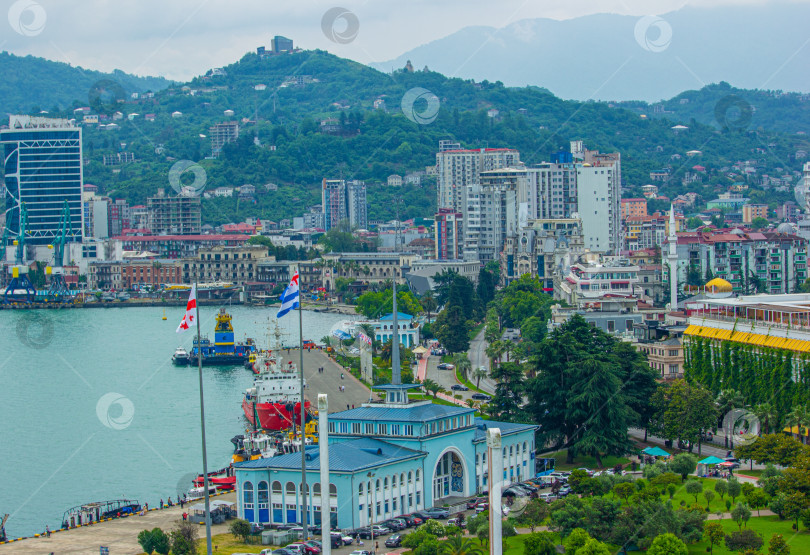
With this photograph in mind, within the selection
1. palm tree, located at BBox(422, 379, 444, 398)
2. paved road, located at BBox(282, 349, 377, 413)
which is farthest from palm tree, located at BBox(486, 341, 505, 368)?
palm tree, located at BBox(422, 379, 444, 398)

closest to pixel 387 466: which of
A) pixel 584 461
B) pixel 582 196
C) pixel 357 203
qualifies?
pixel 584 461

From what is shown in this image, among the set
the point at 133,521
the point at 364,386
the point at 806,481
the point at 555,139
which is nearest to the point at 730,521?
the point at 806,481

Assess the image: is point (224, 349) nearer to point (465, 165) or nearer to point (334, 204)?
point (465, 165)

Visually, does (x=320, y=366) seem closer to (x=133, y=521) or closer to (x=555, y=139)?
(x=133, y=521)

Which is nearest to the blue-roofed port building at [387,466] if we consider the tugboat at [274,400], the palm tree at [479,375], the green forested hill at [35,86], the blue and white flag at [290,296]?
the blue and white flag at [290,296]

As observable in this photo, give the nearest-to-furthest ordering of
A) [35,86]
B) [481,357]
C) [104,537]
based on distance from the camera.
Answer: [104,537] < [481,357] < [35,86]

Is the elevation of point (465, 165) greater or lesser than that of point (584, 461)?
greater
